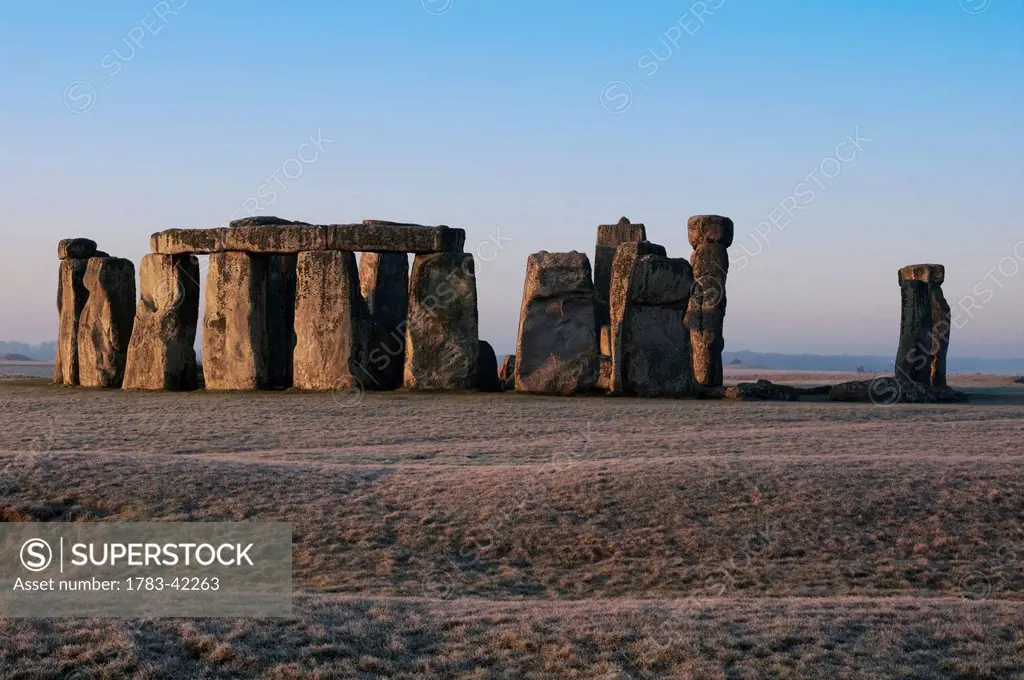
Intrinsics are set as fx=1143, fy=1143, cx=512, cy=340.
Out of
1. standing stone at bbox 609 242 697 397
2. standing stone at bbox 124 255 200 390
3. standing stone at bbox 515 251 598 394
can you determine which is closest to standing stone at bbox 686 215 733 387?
standing stone at bbox 609 242 697 397

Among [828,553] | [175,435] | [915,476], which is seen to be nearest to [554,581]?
[828,553]

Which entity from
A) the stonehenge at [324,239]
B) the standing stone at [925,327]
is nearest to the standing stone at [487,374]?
the stonehenge at [324,239]

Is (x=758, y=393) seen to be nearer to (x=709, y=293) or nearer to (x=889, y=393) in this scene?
(x=889, y=393)

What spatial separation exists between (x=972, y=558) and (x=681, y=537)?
284 cm

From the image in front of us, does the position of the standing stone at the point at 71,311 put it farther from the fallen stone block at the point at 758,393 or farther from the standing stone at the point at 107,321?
the fallen stone block at the point at 758,393

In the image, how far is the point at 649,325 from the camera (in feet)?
79.0

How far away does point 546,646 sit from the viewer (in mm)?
7605

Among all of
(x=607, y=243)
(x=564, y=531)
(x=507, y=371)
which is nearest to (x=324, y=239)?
(x=507, y=371)

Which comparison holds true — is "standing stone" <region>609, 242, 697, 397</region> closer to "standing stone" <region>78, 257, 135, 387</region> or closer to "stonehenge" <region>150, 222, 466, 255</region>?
"stonehenge" <region>150, 222, 466, 255</region>

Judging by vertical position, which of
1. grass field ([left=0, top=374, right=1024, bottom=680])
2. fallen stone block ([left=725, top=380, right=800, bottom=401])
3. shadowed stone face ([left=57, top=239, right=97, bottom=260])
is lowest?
grass field ([left=0, top=374, right=1024, bottom=680])

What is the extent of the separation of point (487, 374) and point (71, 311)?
10128mm

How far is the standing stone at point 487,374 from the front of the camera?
25141 mm

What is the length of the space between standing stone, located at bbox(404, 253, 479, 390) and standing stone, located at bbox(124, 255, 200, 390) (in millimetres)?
5133

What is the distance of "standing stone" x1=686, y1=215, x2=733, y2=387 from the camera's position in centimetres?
2839
